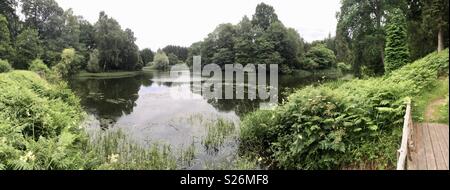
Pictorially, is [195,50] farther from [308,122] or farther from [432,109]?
[308,122]

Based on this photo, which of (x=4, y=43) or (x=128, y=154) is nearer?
(x=128, y=154)

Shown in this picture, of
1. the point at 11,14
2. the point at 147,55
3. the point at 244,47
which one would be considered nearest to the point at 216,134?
the point at 244,47

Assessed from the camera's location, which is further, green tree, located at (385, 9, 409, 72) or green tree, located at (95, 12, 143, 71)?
green tree, located at (95, 12, 143, 71)

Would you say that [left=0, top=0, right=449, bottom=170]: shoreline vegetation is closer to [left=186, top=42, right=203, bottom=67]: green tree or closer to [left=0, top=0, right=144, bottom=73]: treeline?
[left=0, top=0, right=144, bottom=73]: treeline

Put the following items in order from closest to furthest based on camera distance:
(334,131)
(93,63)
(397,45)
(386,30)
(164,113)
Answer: (334,131) → (164,113) → (397,45) → (386,30) → (93,63)

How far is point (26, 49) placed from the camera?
3638cm

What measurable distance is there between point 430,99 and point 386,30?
1214 cm

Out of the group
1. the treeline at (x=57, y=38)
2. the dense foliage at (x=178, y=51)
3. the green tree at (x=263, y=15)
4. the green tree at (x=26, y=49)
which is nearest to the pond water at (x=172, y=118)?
the green tree at (x=26, y=49)

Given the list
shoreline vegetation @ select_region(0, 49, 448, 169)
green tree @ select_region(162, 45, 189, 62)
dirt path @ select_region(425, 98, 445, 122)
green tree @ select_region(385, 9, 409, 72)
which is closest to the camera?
shoreline vegetation @ select_region(0, 49, 448, 169)

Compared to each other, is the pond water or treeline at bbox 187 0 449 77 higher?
treeline at bbox 187 0 449 77

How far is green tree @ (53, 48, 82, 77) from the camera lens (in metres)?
38.3

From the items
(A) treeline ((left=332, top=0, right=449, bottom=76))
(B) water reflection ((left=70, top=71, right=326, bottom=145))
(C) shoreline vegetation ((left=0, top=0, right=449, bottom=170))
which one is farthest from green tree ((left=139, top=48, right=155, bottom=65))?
(A) treeline ((left=332, top=0, right=449, bottom=76))

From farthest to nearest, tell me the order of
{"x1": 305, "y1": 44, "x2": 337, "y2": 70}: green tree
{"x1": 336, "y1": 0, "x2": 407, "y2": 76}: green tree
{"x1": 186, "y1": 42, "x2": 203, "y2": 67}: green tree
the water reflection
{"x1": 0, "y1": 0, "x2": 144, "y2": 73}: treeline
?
{"x1": 305, "y1": 44, "x2": 337, "y2": 70}: green tree
{"x1": 186, "y1": 42, "x2": 203, "y2": 67}: green tree
{"x1": 0, "y1": 0, "x2": 144, "y2": 73}: treeline
{"x1": 336, "y1": 0, "x2": 407, "y2": 76}: green tree
the water reflection
